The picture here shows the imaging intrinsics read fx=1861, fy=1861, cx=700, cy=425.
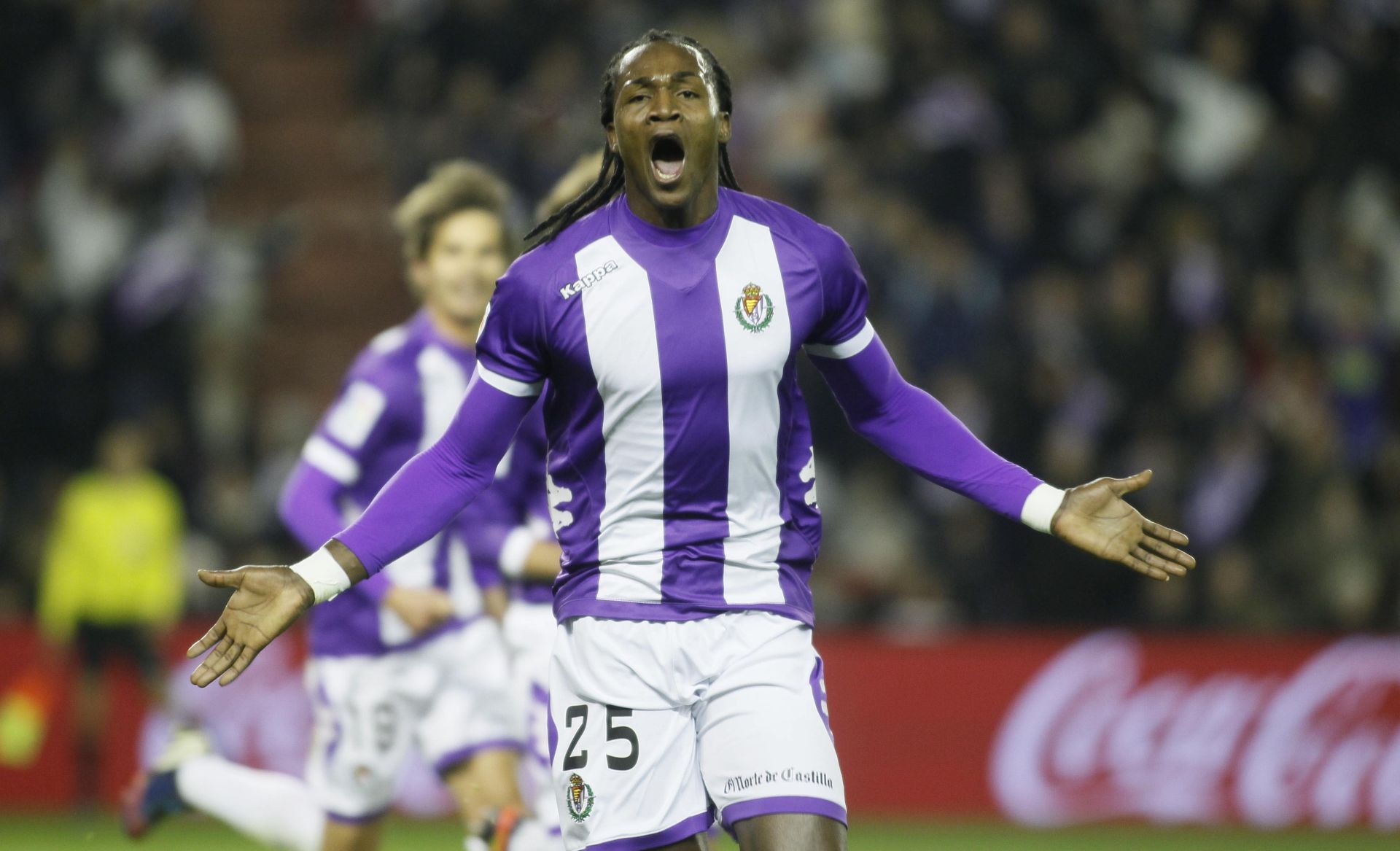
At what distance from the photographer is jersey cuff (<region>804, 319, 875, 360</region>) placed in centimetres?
424

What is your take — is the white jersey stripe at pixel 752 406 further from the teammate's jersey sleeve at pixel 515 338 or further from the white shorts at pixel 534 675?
the white shorts at pixel 534 675

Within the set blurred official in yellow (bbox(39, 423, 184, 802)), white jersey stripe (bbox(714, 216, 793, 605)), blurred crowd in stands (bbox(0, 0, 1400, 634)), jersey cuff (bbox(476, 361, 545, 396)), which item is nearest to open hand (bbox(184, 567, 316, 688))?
jersey cuff (bbox(476, 361, 545, 396))

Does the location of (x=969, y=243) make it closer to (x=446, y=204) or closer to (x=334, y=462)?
(x=446, y=204)

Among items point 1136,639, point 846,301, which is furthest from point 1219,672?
point 846,301

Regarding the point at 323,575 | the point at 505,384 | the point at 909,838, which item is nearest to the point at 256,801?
the point at 323,575

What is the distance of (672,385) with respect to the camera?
4.00 metres

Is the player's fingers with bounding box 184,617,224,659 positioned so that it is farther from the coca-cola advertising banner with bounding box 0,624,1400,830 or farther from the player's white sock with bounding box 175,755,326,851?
the coca-cola advertising banner with bounding box 0,624,1400,830

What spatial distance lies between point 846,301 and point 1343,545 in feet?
25.8

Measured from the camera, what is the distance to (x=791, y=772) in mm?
3879

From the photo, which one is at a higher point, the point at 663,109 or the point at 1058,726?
the point at 663,109

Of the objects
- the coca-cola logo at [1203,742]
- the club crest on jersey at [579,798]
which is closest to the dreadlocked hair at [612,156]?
the club crest on jersey at [579,798]

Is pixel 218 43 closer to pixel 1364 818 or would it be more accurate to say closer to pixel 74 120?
pixel 74 120

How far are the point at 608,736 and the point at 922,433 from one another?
1.02 metres

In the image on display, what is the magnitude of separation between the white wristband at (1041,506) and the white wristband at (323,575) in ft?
4.98
